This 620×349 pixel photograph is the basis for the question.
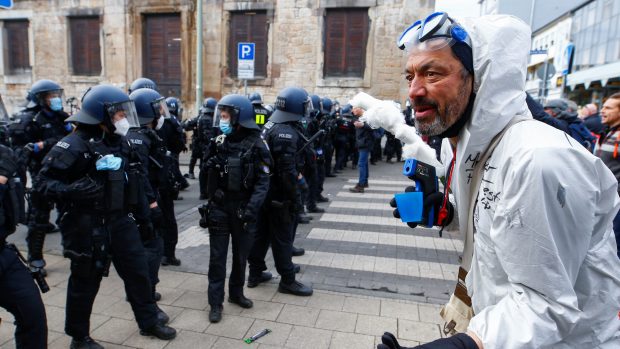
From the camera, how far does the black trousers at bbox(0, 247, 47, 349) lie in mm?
2477

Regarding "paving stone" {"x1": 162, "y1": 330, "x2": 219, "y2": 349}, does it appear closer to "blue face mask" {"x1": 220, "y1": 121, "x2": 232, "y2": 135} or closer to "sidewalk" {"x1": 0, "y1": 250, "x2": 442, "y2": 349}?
"sidewalk" {"x1": 0, "y1": 250, "x2": 442, "y2": 349}

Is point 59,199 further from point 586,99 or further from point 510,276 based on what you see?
point 586,99

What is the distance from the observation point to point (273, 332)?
3.48 metres

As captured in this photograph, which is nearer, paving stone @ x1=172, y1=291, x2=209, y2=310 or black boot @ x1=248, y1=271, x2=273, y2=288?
paving stone @ x1=172, y1=291, x2=209, y2=310

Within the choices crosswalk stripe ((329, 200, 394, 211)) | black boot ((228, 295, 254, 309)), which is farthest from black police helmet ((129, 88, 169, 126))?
crosswalk stripe ((329, 200, 394, 211))

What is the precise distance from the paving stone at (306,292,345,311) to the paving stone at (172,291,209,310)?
42.2 inches

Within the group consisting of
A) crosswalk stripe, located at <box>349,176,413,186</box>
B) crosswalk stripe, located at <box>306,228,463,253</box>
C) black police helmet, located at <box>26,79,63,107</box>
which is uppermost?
black police helmet, located at <box>26,79,63,107</box>

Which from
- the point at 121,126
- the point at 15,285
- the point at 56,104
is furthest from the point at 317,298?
the point at 56,104

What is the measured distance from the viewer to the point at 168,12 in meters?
18.7

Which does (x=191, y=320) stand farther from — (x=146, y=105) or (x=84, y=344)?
(x=146, y=105)

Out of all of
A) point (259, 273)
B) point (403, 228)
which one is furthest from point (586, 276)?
point (403, 228)

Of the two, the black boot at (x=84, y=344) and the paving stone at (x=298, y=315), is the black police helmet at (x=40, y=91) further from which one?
the paving stone at (x=298, y=315)

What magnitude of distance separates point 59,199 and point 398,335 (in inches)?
116

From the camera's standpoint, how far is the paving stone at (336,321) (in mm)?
3580
